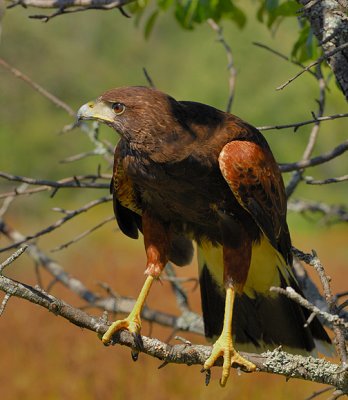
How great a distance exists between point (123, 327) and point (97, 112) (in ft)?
2.91

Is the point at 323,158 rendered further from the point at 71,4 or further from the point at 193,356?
the point at 71,4

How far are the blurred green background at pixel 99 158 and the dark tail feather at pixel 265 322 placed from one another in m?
0.91

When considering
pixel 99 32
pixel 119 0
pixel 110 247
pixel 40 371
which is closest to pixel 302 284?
pixel 119 0

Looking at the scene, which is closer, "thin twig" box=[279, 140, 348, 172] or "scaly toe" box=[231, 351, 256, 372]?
"scaly toe" box=[231, 351, 256, 372]

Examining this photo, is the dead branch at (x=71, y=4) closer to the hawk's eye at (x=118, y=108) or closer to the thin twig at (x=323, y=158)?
the hawk's eye at (x=118, y=108)

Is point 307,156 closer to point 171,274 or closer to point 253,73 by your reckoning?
point 171,274

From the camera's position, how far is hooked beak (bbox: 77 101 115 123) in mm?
3221

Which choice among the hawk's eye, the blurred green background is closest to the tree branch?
the hawk's eye

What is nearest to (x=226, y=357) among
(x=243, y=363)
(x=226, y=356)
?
(x=226, y=356)

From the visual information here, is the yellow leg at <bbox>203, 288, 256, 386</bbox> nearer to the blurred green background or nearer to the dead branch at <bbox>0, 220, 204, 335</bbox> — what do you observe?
Answer: the dead branch at <bbox>0, 220, 204, 335</bbox>

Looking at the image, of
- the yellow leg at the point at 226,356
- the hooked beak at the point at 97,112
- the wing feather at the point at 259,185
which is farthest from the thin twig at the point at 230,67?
the yellow leg at the point at 226,356

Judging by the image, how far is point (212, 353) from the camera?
10.3 ft

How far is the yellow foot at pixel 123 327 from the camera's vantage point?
300cm

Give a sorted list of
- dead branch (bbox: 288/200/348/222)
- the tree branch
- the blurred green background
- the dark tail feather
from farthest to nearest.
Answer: the blurred green background
dead branch (bbox: 288/200/348/222)
the dark tail feather
the tree branch
